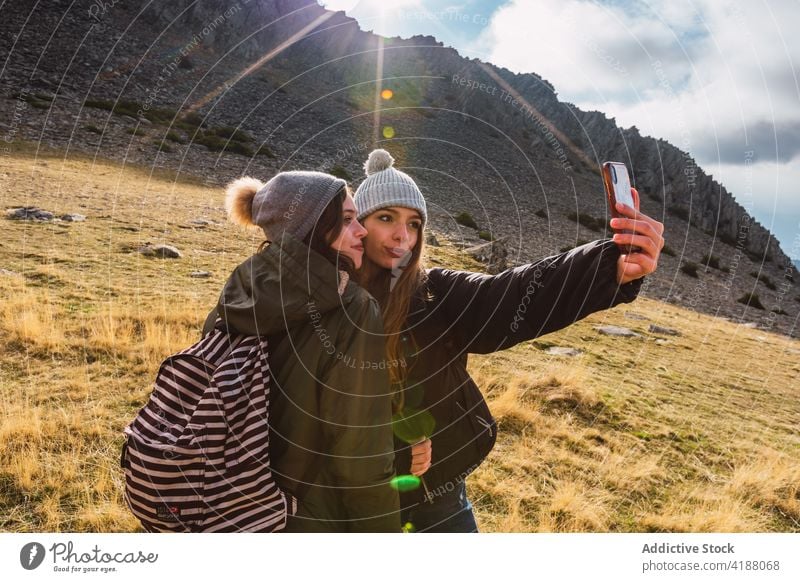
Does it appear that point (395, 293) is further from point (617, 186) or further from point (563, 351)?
point (563, 351)

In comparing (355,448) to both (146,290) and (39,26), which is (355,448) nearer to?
(146,290)

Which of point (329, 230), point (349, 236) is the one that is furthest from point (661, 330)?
point (329, 230)

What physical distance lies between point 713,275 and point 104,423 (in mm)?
30544

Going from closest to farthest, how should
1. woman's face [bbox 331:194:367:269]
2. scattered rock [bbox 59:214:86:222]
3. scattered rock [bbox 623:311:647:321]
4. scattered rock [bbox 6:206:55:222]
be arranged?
woman's face [bbox 331:194:367:269], scattered rock [bbox 6:206:55:222], scattered rock [bbox 59:214:86:222], scattered rock [bbox 623:311:647:321]

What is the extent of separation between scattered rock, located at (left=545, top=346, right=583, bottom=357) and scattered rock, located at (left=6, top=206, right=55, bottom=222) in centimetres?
1086

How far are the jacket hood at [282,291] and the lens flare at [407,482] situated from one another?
104 cm

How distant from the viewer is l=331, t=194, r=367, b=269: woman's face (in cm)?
197

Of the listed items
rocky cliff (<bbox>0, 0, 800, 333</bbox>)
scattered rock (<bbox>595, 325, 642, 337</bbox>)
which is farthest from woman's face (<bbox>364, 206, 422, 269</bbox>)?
rocky cliff (<bbox>0, 0, 800, 333</bbox>)

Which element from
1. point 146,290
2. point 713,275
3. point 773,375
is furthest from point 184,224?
point 713,275

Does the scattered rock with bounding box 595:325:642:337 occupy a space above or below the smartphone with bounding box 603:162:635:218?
below

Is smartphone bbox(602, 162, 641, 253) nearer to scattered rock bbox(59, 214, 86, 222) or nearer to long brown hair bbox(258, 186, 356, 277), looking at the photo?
long brown hair bbox(258, 186, 356, 277)

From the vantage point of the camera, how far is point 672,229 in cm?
3869

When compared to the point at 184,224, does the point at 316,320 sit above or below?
below

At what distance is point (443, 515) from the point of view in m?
2.49
